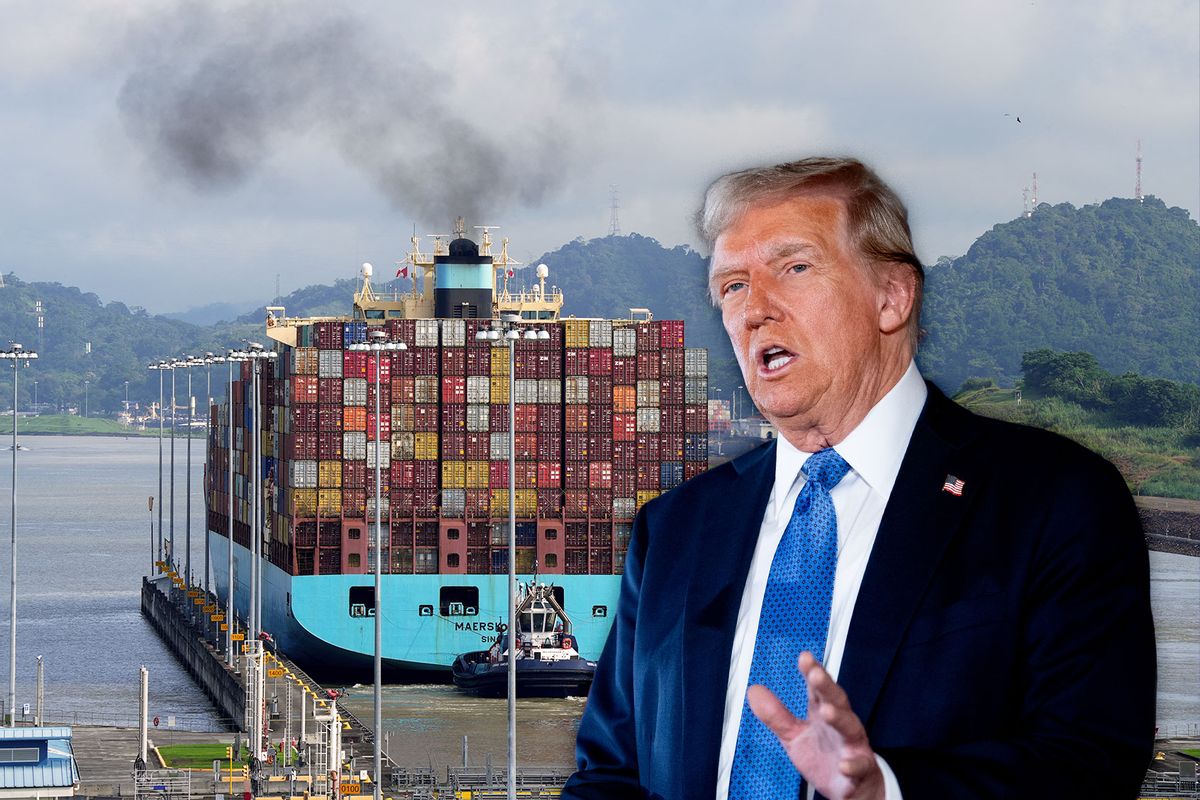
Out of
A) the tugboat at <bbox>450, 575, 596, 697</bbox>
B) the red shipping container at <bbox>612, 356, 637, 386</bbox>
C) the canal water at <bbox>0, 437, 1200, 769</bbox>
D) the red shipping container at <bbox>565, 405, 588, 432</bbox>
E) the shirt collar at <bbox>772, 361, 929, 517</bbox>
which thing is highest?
the red shipping container at <bbox>612, 356, 637, 386</bbox>

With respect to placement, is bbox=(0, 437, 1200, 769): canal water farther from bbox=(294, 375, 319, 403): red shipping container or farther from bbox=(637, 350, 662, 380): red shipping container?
bbox=(637, 350, 662, 380): red shipping container

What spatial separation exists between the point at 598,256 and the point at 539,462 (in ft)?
273

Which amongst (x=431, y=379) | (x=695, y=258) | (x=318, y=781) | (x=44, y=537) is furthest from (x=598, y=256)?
(x=695, y=258)

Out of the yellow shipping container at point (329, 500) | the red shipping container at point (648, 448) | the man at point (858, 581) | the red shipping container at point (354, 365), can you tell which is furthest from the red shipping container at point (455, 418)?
the man at point (858, 581)

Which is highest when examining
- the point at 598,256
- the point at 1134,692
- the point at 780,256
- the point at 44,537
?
the point at 598,256

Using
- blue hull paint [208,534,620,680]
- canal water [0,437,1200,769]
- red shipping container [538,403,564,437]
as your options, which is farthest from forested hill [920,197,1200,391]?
blue hull paint [208,534,620,680]

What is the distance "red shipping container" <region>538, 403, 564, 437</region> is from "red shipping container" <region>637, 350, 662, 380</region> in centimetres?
235

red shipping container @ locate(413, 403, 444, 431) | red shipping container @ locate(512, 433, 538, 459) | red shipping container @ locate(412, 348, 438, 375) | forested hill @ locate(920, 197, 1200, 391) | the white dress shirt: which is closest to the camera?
the white dress shirt

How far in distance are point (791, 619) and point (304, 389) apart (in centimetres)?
4927

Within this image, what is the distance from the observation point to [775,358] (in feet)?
10.1

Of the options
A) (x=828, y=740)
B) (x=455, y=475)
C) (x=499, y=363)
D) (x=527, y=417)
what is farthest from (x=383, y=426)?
(x=828, y=740)

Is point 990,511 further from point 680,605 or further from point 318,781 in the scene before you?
point 318,781

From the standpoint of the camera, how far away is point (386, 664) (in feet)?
163

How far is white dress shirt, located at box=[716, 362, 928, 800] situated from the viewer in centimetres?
301
